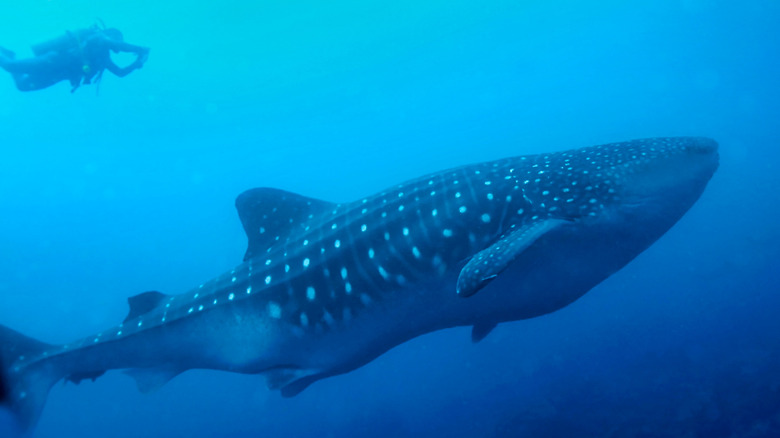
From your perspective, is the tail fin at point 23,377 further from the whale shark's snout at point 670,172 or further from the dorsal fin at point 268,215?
the whale shark's snout at point 670,172

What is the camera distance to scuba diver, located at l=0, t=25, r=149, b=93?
13672mm

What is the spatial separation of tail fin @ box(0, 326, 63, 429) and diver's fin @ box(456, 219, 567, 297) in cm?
492

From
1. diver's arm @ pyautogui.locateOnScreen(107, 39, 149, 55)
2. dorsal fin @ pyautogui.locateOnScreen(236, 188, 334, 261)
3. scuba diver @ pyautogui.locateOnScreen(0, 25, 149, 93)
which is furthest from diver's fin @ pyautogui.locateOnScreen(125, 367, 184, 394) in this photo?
diver's arm @ pyautogui.locateOnScreen(107, 39, 149, 55)

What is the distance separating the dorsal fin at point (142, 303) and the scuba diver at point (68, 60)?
10.6 m

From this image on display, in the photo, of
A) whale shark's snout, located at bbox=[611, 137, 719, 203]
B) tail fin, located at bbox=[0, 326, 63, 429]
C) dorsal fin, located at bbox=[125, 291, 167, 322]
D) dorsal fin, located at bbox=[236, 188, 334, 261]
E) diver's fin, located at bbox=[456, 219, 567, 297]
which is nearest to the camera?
diver's fin, located at bbox=[456, 219, 567, 297]

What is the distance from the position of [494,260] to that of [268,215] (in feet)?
10.4

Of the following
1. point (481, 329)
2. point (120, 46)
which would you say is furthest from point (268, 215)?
point (120, 46)

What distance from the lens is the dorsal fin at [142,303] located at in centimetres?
590

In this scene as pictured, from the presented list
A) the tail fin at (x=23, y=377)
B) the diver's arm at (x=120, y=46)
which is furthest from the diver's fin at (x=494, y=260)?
the diver's arm at (x=120, y=46)

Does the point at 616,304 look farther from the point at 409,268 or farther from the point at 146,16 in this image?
the point at 146,16

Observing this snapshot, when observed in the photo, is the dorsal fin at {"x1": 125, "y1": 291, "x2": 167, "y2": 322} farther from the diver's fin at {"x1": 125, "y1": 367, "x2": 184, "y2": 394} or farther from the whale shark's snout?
the whale shark's snout

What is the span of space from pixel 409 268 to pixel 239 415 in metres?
13.2

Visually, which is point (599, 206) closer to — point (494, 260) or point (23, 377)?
point (494, 260)

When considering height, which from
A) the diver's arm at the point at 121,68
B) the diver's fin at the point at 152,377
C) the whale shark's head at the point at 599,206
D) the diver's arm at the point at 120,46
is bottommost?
the whale shark's head at the point at 599,206
